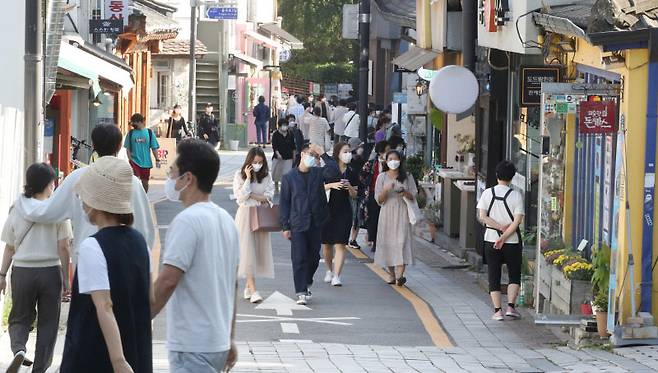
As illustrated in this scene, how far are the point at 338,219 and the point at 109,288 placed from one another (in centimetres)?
1126

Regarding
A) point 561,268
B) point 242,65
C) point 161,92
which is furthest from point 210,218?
point 242,65

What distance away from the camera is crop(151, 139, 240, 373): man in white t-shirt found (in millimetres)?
6371

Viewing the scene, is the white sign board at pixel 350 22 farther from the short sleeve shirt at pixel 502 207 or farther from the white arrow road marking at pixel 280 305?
the short sleeve shirt at pixel 502 207

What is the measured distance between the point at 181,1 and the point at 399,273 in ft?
110

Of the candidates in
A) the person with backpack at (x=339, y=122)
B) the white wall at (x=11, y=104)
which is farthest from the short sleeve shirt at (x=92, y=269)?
the person with backpack at (x=339, y=122)

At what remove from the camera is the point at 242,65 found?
56.0 metres

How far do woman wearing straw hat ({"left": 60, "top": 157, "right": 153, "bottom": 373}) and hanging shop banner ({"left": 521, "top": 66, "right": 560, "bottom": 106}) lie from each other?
9.86m

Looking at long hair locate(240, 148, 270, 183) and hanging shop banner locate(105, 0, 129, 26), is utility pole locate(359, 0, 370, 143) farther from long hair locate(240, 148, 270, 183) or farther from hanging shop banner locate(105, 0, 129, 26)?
long hair locate(240, 148, 270, 183)

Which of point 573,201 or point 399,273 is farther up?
point 573,201

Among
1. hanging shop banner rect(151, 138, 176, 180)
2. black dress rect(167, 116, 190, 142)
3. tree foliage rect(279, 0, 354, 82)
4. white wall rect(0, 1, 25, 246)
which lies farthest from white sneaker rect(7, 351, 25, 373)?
tree foliage rect(279, 0, 354, 82)

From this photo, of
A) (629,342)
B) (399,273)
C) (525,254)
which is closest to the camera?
(629,342)

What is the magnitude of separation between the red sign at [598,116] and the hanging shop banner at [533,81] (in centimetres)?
334

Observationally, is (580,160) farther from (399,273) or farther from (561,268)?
(399,273)

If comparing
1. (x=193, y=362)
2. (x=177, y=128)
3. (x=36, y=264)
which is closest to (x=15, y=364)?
(x=36, y=264)
